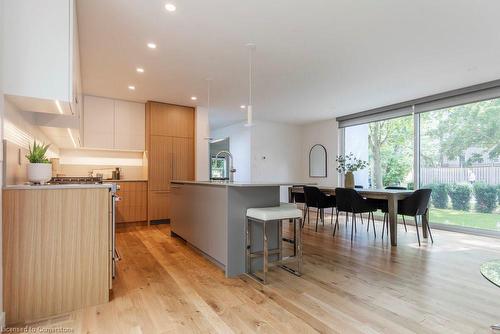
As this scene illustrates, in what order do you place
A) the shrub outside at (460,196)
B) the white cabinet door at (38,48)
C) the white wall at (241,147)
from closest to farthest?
the white cabinet door at (38,48) < the shrub outside at (460,196) < the white wall at (241,147)

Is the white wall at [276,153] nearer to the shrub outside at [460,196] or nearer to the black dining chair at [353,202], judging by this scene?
the black dining chair at [353,202]

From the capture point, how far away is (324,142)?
7.47m

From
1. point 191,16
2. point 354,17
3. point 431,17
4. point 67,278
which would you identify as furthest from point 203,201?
point 431,17

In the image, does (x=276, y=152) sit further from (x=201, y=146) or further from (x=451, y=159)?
(x=451, y=159)

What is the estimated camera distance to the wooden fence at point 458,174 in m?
4.50

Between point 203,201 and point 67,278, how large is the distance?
60.1 inches

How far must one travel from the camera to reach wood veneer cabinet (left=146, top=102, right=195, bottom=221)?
17.7ft

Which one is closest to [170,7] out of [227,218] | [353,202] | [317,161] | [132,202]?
[227,218]

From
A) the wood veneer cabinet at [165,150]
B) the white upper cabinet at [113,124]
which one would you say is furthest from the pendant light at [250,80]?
the white upper cabinet at [113,124]

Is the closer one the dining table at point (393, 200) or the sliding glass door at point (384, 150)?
the dining table at point (393, 200)

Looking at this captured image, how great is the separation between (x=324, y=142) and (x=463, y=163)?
126 inches

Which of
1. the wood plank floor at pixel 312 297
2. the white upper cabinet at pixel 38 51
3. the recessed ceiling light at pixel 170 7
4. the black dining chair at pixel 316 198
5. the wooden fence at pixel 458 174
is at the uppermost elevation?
the recessed ceiling light at pixel 170 7

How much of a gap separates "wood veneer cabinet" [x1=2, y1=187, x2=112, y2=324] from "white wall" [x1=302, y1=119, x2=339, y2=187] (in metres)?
6.04

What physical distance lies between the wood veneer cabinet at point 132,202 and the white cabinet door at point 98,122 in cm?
87
